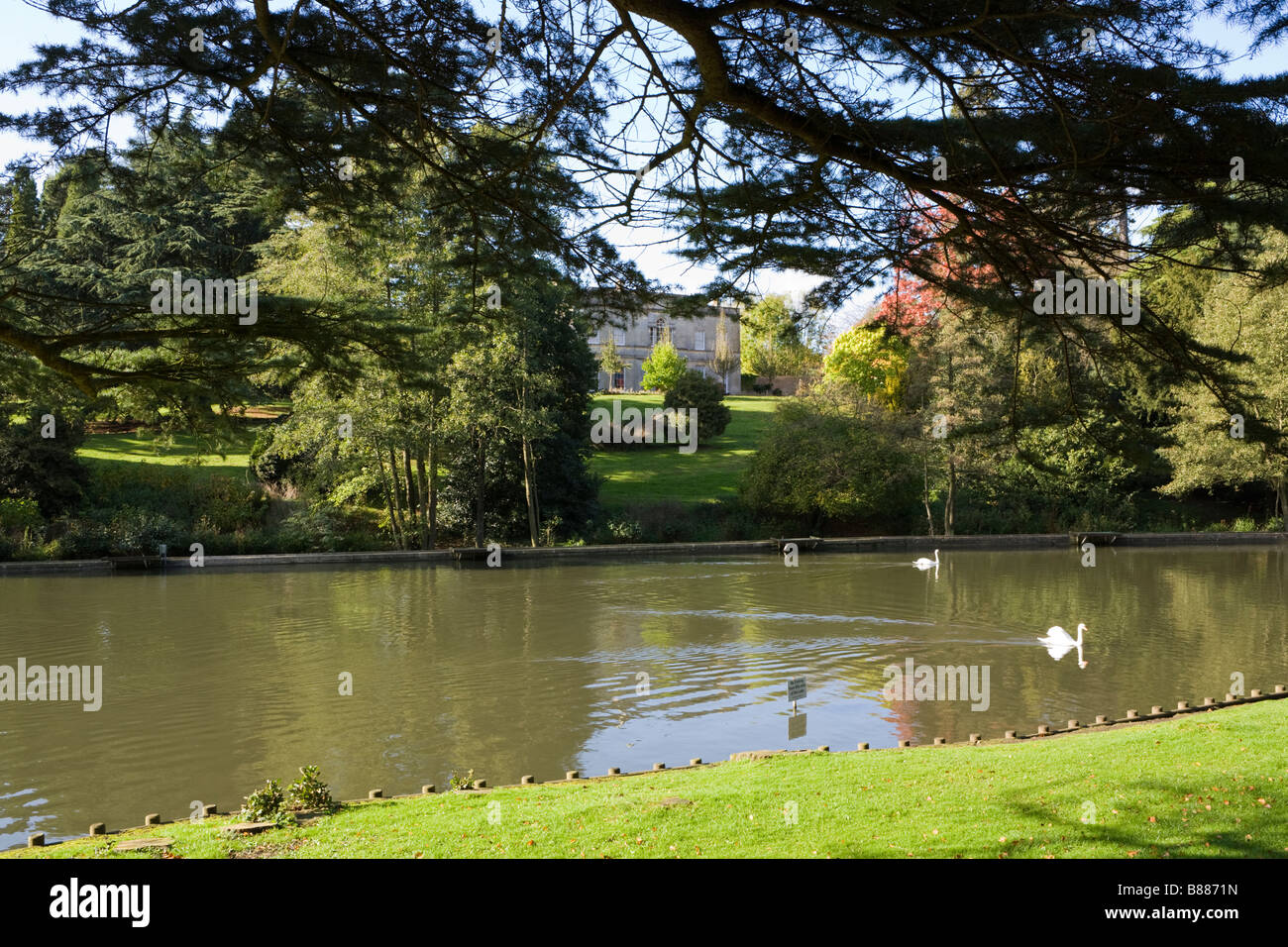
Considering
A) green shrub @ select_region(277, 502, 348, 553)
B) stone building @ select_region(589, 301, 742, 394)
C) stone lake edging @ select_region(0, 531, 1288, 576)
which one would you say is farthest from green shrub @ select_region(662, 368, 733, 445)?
green shrub @ select_region(277, 502, 348, 553)

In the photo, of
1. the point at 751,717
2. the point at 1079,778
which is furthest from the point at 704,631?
the point at 1079,778

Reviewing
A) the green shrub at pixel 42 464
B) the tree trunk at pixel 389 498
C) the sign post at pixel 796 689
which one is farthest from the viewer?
the tree trunk at pixel 389 498

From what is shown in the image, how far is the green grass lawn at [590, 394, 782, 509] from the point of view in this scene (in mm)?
31562

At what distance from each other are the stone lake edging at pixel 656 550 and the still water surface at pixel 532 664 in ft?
4.23

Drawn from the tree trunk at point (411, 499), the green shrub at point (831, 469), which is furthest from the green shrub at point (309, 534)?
the green shrub at point (831, 469)

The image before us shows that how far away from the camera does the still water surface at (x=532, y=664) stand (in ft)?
27.5

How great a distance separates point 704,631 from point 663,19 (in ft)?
35.3

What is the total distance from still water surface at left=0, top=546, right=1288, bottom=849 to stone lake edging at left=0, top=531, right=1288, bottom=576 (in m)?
1.29

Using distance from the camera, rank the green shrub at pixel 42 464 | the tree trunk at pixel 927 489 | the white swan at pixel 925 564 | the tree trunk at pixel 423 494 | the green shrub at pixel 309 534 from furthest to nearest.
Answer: the tree trunk at pixel 927 489 → the tree trunk at pixel 423 494 → the green shrub at pixel 309 534 → the green shrub at pixel 42 464 → the white swan at pixel 925 564

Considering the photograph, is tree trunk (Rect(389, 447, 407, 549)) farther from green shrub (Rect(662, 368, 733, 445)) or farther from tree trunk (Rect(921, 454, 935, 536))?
green shrub (Rect(662, 368, 733, 445))

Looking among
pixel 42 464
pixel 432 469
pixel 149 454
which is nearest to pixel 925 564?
pixel 432 469

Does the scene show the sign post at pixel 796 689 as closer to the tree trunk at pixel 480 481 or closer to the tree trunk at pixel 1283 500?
the tree trunk at pixel 480 481

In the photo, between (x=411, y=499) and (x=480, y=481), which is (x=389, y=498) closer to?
(x=411, y=499)
